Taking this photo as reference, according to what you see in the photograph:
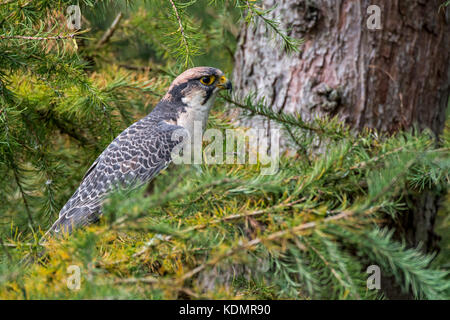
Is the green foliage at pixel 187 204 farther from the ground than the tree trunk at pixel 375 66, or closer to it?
closer to it

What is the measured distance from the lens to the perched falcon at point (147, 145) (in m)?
2.92

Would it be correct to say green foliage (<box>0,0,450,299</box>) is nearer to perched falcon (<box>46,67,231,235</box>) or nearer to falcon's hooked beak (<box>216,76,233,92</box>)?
perched falcon (<box>46,67,231,235</box>)

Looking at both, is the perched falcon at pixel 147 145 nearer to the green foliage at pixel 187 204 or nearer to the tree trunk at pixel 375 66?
the green foliage at pixel 187 204

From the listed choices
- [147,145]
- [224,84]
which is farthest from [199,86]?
[147,145]

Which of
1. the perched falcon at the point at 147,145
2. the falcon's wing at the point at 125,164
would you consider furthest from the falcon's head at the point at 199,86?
the falcon's wing at the point at 125,164

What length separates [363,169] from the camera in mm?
2000

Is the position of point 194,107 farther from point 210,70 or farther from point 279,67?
point 279,67

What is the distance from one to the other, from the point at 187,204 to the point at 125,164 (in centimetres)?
138

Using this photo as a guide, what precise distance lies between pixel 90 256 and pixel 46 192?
6.06 feet

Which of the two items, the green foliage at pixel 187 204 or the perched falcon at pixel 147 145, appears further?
the perched falcon at pixel 147 145

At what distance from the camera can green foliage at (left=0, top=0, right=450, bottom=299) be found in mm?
1349

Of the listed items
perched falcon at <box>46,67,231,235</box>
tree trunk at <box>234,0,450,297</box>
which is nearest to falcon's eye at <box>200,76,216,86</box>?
perched falcon at <box>46,67,231,235</box>

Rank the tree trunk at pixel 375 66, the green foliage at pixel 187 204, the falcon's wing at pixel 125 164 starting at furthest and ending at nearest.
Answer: the tree trunk at pixel 375 66 < the falcon's wing at pixel 125 164 < the green foliage at pixel 187 204
